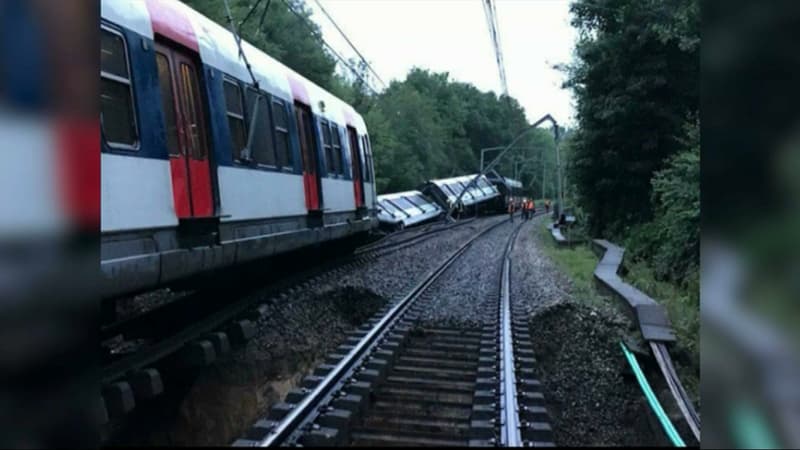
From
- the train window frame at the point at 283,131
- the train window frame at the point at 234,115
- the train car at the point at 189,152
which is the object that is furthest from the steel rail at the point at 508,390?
the train window frame at the point at 283,131

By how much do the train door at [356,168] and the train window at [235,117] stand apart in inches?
260

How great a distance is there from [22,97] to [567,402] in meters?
4.34

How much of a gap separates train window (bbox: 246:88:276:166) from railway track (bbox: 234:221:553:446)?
245 cm

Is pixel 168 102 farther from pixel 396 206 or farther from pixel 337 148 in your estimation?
pixel 396 206

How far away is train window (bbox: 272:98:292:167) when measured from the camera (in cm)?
906

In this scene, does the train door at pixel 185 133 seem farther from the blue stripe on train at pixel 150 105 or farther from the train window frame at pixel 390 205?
the train window frame at pixel 390 205

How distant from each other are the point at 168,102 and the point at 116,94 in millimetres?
1000

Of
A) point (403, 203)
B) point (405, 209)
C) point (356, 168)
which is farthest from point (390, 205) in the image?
point (356, 168)

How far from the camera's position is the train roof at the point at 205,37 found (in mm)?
5375

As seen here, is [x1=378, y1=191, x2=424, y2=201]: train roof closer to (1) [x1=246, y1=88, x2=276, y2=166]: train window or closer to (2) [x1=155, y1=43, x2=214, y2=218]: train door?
(1) [x1=246, y1=88, x2=276, y2=166]: train window

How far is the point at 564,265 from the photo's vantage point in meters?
15.2

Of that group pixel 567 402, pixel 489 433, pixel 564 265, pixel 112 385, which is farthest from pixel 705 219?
pixel 564 265

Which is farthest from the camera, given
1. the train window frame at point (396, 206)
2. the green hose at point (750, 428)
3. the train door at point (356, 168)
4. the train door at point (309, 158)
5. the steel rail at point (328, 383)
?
the train window frame at point (396, 206)

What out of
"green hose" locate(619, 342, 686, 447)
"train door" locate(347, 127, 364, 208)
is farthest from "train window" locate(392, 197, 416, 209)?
"green hose" locate(619, 342, 686, 447)
